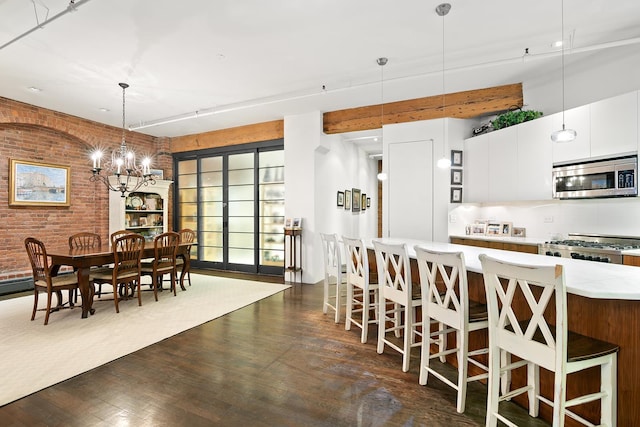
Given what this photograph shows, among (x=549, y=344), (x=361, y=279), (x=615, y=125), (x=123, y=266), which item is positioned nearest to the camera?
(x=549, y=344)

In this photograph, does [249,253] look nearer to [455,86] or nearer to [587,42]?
[455,86]

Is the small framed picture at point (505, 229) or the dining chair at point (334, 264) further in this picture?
the small framed picture at point (505, 229)

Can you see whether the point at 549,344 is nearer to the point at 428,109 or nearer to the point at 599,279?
the point at 599,279

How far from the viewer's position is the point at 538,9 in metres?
2.85

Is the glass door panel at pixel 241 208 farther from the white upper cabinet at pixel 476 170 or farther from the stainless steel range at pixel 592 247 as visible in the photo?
the stainless steel range at pixel 592 247

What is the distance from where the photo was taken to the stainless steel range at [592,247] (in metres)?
3.14

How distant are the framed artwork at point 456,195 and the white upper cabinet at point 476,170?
6 centimetres

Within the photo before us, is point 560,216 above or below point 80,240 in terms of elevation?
above

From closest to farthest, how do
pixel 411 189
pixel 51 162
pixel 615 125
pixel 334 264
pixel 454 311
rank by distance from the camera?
pixel 454 311, pixel 615 125, pixel 334 264, pixel 411 189, pixel 51 162

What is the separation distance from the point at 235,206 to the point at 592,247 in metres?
5.87

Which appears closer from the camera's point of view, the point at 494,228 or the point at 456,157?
the point at 494,228

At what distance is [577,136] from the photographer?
3686mm

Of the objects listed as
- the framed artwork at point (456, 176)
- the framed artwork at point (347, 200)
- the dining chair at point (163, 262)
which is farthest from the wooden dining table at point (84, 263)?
the framed artwork at point (456, 176)

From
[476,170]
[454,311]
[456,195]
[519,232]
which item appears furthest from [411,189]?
[454,311]
